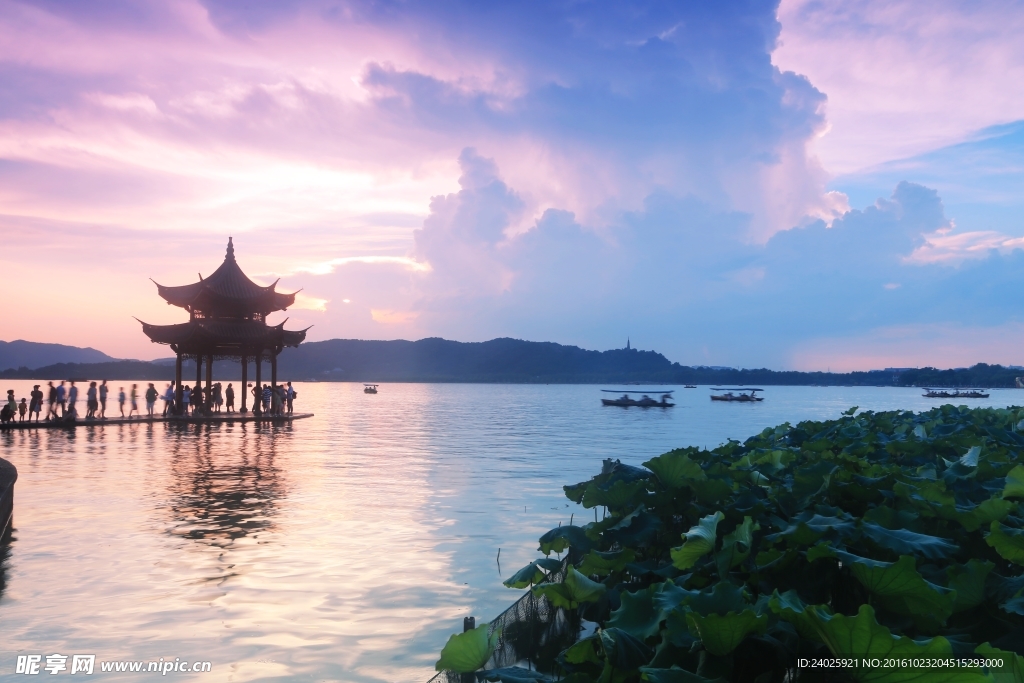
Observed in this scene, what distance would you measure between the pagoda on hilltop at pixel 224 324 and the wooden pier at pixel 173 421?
853 mm

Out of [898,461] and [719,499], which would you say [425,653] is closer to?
[719,499]

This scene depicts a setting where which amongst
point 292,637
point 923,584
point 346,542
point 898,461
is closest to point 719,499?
point 923,584

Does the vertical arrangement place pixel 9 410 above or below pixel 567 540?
below

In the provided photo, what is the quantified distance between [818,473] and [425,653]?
3.76m

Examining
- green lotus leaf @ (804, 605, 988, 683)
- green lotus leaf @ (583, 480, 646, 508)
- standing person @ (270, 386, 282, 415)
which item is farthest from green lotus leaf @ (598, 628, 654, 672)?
standing person @ (270, 386, 282, 415)

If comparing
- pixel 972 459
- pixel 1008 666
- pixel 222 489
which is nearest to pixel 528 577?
pixel 1008 666

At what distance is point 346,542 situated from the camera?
1009 centimetres

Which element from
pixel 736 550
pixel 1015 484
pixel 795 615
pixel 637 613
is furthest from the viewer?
pixel 1015 484

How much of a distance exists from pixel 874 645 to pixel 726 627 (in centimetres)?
40

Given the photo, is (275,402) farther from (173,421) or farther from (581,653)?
(581,653)

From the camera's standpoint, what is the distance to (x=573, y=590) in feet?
10.7

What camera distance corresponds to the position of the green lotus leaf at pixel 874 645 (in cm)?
182

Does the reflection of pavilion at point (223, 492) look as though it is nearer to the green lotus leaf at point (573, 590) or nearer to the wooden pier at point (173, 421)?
the green lotus leaf at point (573, 590)

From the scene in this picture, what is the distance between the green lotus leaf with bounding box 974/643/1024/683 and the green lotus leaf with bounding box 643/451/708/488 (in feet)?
7.26
